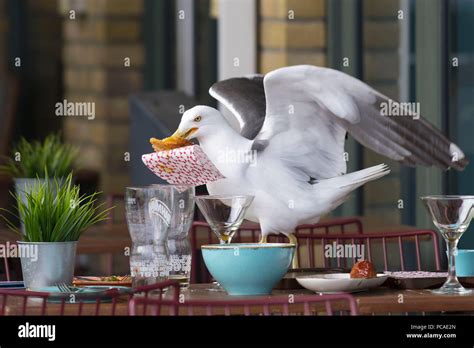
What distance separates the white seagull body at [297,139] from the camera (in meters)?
2.66

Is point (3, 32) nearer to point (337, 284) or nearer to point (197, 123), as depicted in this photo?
point (197, 123)

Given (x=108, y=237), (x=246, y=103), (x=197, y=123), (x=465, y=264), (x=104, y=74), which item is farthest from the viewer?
(x=104, y=74)

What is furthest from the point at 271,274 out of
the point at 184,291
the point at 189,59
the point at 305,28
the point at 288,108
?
the point at 189,59

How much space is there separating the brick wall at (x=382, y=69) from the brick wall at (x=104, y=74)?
1.22 metres

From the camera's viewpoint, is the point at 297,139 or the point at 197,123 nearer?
the point at 197,123

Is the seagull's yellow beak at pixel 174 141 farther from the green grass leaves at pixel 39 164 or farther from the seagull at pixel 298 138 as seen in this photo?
the green grass leaves at pixel 39 164

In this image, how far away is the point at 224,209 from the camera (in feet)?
6.89

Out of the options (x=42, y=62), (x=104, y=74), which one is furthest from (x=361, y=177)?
(x=42, y=62)

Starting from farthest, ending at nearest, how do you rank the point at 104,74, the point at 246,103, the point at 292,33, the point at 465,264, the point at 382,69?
the point at 104,74 < the point at 292,33 < the point at 382,69 < the point at 246,103 < the point at 465,264

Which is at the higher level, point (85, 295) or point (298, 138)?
point (298, 138)

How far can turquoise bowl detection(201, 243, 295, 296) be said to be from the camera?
1.96m

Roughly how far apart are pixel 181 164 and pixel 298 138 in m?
0.67

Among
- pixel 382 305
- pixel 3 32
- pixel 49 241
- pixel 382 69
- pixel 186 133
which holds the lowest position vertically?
pixel 382 305
